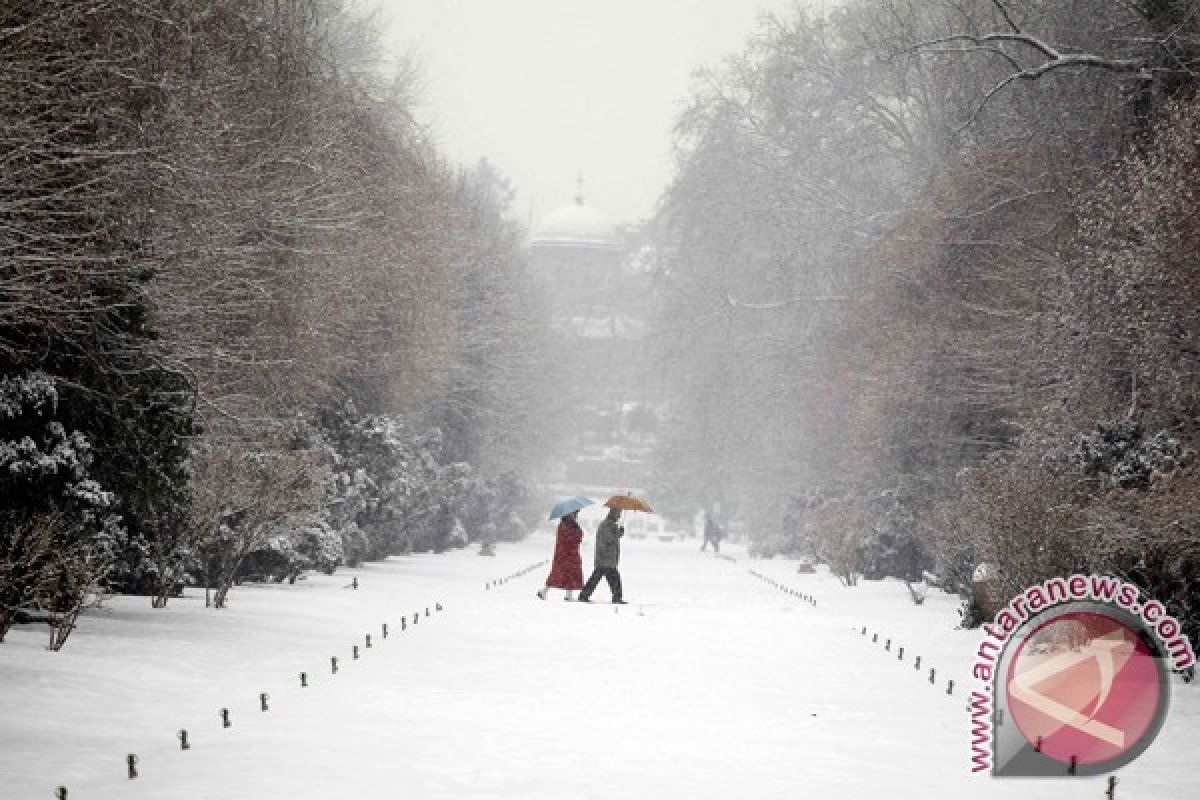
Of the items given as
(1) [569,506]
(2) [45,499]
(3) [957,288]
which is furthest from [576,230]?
(2) [45,499]

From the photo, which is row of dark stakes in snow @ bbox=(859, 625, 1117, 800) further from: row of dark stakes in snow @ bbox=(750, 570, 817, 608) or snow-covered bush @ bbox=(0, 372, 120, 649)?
snow-covered bush @ bbox=(0, 372, 120, 649)

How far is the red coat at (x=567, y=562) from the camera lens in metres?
24.7

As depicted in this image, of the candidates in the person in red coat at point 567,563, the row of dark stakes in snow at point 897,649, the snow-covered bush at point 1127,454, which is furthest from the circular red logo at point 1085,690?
the person in red coat at point 567,563

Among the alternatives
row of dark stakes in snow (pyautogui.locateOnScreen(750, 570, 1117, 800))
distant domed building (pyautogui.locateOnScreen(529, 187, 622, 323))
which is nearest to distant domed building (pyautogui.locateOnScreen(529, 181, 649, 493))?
distant domed building (pyautogui.locateOnScreen(529, 187, 622, 323))

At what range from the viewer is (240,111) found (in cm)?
1864

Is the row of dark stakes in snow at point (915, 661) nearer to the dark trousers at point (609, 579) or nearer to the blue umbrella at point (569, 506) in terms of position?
the dark trousers at point (609, 579)

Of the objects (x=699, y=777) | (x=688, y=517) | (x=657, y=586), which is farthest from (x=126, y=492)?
(x=688, y=517)

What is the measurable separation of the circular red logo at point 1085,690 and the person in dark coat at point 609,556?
341 inches

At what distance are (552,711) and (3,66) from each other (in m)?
5.92

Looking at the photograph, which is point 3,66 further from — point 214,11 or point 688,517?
point 688,517

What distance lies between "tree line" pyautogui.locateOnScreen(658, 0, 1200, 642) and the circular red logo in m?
0.84

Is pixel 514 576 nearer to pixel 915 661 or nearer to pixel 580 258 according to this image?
pixel 915 661

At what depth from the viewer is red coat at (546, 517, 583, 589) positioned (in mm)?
24734

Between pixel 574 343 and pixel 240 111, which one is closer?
pixel 240 111
